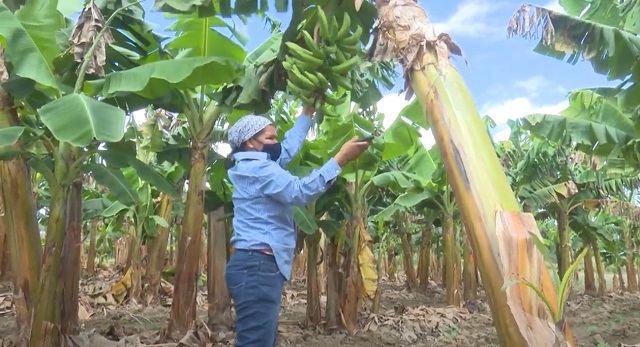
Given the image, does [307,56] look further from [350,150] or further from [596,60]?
[596,60]

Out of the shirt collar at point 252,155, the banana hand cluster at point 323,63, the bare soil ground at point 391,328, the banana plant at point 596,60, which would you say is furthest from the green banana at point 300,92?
the bare soil ground at point 391,328

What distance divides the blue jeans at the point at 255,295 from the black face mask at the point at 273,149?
534 millimetres

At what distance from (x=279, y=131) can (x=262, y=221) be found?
3.14m

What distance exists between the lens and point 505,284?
189 cm

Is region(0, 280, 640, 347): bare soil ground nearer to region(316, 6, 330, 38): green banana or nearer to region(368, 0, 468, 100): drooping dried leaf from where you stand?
region(316, 6, 330, 38): green banana

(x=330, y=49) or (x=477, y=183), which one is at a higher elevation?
(x=330, y=49)

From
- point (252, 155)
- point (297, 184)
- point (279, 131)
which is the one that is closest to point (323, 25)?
point (252, 155)

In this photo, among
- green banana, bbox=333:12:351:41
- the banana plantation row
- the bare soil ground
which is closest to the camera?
the banana plantation row

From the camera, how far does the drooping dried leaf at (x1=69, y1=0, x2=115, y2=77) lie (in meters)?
3.74

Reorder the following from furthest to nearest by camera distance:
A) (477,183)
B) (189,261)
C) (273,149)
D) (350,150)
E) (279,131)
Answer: (279,131)
(189,261)
(273,149)
(350,150)
(477,183)

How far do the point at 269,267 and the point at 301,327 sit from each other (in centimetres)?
400

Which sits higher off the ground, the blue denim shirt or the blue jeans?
the blue denim shirt

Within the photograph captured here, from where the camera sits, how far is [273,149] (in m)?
2.74

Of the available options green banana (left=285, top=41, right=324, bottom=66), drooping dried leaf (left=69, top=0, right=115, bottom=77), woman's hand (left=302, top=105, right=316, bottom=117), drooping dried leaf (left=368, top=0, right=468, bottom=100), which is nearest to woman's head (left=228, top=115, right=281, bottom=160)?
woman's hand (left=302, top=105, right=316, bottom=117)
